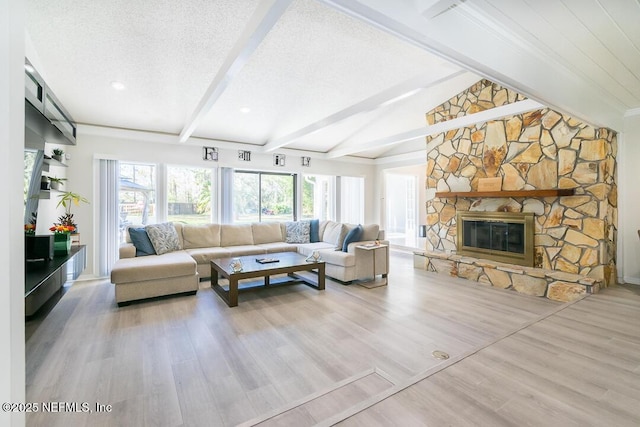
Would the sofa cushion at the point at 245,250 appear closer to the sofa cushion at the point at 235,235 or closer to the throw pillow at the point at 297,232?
the sofa cushion at the point at 235,235

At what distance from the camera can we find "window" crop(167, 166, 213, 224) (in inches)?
215

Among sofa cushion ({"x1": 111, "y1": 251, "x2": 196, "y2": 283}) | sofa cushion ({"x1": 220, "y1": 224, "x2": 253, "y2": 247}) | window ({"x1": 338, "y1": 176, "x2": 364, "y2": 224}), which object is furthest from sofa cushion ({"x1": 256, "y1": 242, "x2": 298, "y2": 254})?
window ({"x1": 338, "y1": 176, "x2": 364, "y2": 224})

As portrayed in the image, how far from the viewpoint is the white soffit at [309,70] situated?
Result: 305 centimetres

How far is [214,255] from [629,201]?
6.22m

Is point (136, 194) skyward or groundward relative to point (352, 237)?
skyward

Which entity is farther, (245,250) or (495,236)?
(245,250)

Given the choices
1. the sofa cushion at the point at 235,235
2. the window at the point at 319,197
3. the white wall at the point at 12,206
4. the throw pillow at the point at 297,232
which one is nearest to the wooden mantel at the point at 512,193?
the throw pillow at the point at 297,232

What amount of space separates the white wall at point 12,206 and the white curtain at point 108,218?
424cm

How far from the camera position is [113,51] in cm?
307

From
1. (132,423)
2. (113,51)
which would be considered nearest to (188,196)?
(113,51)

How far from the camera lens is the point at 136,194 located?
5184 millimetres

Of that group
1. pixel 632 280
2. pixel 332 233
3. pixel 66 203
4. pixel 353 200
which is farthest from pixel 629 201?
pixel 66 203

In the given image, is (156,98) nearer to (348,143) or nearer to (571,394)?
(348,143)

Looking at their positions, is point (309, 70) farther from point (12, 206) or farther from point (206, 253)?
point (12, 206)
